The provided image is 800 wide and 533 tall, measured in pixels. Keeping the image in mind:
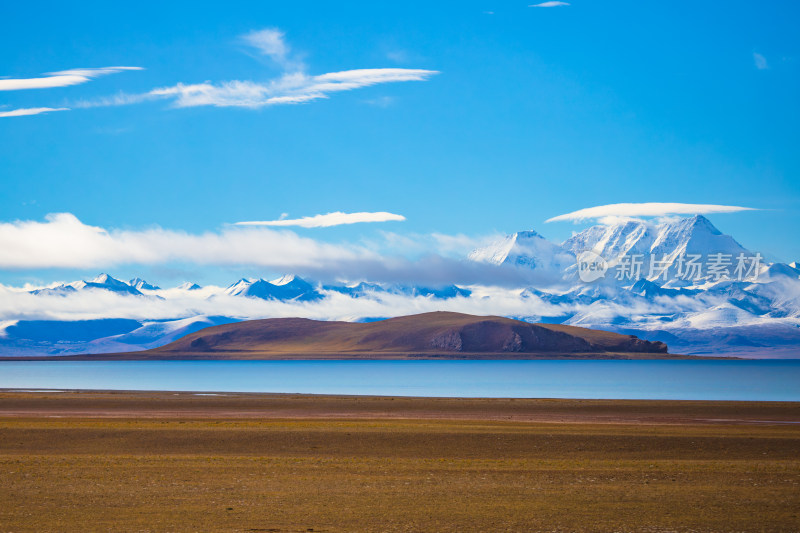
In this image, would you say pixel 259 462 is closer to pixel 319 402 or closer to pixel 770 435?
pixel 770 435

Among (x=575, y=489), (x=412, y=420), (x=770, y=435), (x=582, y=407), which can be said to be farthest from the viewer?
(x=582, y=407)

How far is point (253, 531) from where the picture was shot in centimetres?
2108

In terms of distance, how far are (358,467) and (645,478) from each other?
35.3 feet

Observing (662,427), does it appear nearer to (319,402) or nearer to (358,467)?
(358,467)

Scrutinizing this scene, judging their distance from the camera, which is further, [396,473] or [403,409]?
[403,409]

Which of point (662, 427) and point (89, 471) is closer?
point (89, 471)

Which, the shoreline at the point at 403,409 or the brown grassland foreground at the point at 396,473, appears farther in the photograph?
the shoreline at the point at 403,409

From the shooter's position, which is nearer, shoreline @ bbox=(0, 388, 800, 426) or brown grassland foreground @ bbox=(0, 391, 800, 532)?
brown grassland foreground @ bbox=(0, 391, 800, 532)

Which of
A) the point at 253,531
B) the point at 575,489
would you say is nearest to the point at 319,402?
the point at 575,489

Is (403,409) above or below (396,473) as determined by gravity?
below

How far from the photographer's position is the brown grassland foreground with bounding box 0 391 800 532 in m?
22.5

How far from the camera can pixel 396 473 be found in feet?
103

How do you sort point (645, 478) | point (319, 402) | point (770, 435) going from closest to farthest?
point (645, 478) < point (770, 435) < point (319, 402)

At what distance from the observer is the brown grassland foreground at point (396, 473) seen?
74.0 feet
